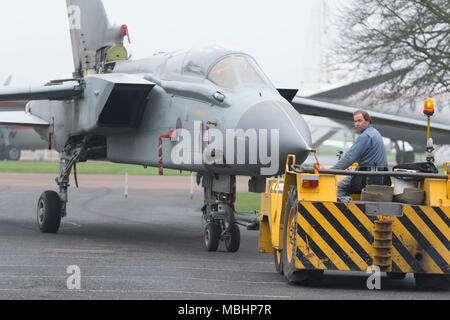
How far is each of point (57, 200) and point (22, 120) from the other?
7.49ft

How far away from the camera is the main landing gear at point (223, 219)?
12477 mm

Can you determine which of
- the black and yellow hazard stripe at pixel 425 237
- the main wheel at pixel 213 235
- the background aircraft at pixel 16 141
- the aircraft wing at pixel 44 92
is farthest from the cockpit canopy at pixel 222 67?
the background aircraft at pixel 16 141

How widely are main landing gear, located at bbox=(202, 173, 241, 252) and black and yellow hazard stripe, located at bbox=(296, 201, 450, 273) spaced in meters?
3.86

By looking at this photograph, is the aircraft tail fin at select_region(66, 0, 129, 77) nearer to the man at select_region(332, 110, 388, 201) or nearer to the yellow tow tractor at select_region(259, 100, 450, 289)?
the man at select_region(332, 110, 388, 201)

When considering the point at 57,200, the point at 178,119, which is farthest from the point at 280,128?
the point at 57,200

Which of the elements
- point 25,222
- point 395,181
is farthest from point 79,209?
point 395,181

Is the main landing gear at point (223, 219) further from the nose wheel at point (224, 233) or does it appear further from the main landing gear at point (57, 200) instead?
the main landing gear at point (57, 200)

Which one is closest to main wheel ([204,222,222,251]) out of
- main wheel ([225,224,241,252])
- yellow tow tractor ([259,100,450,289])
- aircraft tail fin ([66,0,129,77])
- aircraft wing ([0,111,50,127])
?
main wheel ([225,224,241,252])

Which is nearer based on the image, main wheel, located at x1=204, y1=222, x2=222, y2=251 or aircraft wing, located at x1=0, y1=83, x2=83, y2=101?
main wheel, located at x1=204, y1=222, x2=222, y2=251

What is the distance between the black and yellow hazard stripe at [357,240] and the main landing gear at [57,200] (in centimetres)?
789

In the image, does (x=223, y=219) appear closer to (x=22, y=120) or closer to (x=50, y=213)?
(x=50, y=213)

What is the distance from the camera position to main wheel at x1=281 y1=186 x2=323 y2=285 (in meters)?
8.71

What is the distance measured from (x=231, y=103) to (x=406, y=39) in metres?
10.6

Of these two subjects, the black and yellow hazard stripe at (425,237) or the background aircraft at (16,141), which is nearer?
the black and yellow hazard stripe at (425,237)
